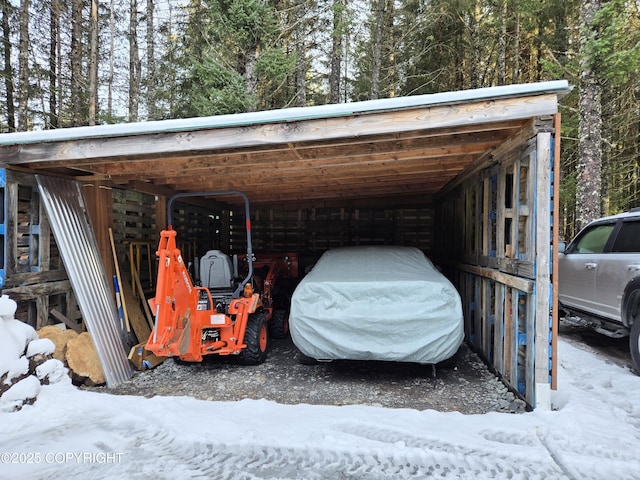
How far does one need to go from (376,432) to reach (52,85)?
1425 centimetres

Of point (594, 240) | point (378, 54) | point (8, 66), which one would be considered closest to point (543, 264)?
point (594, 240)

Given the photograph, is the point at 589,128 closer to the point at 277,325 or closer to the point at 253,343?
the point at 277,325

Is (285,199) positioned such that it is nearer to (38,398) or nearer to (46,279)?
(46,279)

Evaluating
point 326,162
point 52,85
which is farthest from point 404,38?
point 52,85

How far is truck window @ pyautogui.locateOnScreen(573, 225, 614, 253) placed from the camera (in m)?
4.92

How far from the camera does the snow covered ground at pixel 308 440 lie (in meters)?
2.38

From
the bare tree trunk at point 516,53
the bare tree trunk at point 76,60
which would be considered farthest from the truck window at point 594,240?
the bare tree trunk at point 76,60

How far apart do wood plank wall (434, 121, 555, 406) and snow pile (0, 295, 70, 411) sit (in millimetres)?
4434

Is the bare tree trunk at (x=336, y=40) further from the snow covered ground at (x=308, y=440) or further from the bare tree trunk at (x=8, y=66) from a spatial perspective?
the snow covered ground at (x=308, y=440)

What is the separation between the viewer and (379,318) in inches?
142

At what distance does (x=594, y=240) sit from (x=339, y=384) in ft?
13.7

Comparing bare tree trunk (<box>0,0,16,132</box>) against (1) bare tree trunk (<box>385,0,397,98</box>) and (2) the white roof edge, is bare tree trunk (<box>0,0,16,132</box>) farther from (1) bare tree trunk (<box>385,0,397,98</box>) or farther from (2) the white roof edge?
(1) bare tree trunk (<box>385,0,397,98</box>)

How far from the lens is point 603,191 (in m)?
10.3

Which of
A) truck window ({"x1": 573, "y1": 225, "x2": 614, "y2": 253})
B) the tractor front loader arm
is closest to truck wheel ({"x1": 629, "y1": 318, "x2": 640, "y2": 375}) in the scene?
truck window ({"x1": 573, "y1": 225, "x2": 614, "y2": 253})
